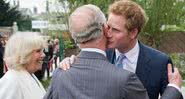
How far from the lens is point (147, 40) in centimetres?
2370

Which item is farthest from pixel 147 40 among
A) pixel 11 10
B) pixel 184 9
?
pixel 11 10

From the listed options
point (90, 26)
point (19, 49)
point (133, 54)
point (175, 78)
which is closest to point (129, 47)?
point (133, 54)

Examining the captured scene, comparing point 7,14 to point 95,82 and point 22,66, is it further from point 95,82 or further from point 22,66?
point 95,82

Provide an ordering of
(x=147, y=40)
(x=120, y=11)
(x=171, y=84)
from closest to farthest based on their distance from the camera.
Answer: (x=171, y=84), (x=120, y=11), (x=147, y=40)

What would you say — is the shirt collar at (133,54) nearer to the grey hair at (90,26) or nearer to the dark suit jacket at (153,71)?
the dark suit jacket at (153,71)

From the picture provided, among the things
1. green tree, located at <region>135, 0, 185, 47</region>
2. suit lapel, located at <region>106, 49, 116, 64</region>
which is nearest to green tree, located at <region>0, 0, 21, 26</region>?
Answer: green tree, located at <region>135, 0, 185, 47</region>

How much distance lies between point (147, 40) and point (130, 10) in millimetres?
20538

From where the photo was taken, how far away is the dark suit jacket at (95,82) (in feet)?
9.09

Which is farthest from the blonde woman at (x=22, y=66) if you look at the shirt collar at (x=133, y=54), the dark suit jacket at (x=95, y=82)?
the dark suit jacket at (x=95, y=82)

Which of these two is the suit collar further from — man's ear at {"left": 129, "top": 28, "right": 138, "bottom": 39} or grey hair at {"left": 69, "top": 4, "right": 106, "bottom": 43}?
man's ear at {"left": 129, "top": 28, "right": 138, "bottom": 39}

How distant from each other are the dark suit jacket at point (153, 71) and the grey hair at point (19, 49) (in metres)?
1.32

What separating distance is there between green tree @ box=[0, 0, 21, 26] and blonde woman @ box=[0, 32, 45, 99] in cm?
3977

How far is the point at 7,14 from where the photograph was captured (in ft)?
147

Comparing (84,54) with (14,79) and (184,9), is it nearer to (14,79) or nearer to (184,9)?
(14,79)
